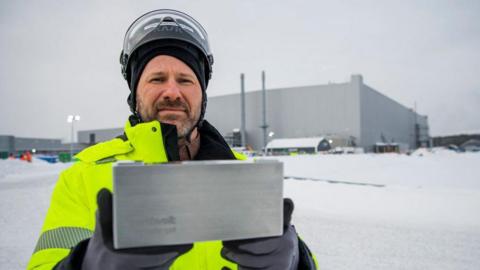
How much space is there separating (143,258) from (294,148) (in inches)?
1681

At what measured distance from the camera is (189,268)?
119cm

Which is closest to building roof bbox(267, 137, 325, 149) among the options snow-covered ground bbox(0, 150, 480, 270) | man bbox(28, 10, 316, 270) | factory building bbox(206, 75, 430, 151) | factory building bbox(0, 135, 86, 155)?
factory building bbox(206, 75, 430, 151)

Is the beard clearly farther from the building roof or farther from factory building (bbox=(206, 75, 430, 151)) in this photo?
factory building (bbox=(206, 75, 430, 151))

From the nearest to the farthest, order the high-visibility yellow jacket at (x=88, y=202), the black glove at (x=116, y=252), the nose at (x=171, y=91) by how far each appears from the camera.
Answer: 1. the black glove at (x=116, y=252)
2. the high-visibility yellow jacket at (x=88, y=202)
3. the nose at (x=171, y=91)

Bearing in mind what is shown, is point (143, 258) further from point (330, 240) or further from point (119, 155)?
point (330, 240)

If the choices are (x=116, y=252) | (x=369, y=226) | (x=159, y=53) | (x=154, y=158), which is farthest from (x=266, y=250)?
(x=369, y=226)

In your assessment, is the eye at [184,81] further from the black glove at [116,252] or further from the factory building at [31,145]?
the factory building at [31,145]

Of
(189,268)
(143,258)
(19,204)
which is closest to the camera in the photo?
(143,258)

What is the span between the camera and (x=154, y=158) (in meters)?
1.35

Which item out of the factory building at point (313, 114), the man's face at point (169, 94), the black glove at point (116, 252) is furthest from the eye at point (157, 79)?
the factory building at point (313, 114)

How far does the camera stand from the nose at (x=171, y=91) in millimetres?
1542

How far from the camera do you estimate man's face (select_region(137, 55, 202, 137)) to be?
157 cm

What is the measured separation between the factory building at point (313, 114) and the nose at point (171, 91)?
44965mm

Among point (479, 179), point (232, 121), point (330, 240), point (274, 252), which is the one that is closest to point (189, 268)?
point (274, 252)
